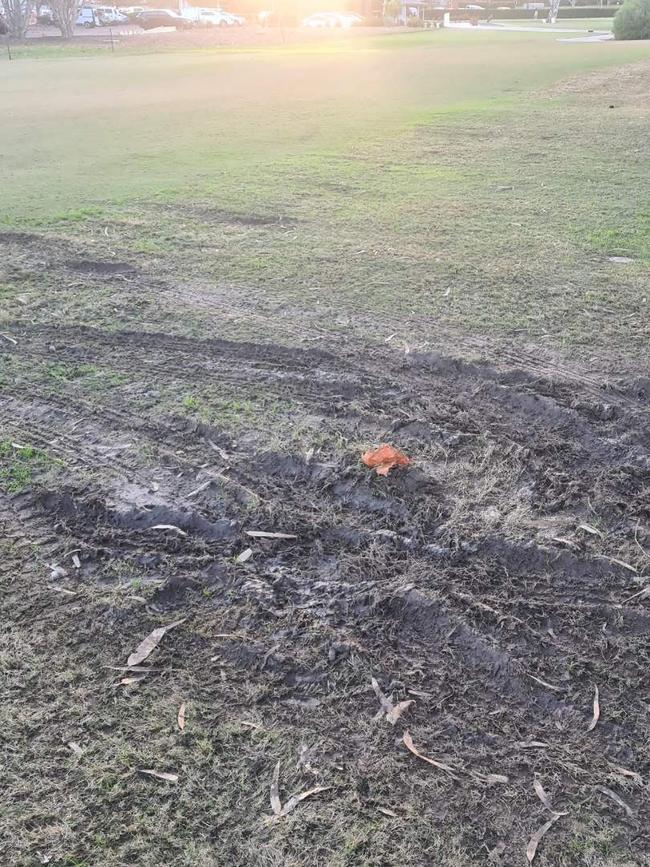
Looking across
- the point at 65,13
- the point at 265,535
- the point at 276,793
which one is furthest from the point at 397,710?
the point at 65,13

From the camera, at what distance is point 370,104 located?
17.5 metres

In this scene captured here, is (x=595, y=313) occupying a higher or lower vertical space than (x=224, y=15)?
lower

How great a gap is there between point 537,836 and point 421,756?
405 millimetres

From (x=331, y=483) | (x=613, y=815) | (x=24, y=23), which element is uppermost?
(x=24, y=23)

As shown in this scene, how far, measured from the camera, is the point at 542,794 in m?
2.31

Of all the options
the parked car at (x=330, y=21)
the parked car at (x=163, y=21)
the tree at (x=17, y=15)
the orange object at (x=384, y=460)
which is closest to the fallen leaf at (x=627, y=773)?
the orange object at (x=384, y=460)

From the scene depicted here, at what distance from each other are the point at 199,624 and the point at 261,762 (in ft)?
2.17

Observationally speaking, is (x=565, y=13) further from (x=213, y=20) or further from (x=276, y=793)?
(x=276, y=793)

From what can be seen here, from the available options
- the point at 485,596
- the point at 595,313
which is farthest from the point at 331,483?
the point at 595,313

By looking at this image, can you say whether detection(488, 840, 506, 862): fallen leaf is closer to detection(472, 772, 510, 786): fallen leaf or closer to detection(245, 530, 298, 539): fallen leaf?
detection(472, 772, 510, 786): fallen leaf

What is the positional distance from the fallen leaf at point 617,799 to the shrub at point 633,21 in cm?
4112

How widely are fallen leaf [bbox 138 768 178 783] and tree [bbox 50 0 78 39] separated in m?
53.4

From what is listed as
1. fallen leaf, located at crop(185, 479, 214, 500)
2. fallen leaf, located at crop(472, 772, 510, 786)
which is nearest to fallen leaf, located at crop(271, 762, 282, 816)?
fallen leaf, located at crop(472, 772, 510, 786)

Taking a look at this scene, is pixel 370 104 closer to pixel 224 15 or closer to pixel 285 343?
pixel 285 343
